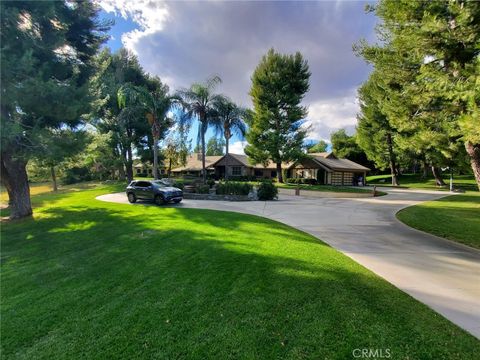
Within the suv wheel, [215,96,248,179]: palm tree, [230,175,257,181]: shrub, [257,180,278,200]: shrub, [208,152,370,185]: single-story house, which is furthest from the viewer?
[230,175,257,181]: shrub

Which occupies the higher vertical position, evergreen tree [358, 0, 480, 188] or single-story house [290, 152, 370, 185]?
evergreen tree [358, 0, 480, 188]

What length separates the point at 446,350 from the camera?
110 inches

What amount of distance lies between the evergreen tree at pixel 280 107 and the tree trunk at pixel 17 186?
2275cm

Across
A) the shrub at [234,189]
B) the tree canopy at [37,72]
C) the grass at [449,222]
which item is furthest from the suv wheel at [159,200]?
the grass at [449,222]

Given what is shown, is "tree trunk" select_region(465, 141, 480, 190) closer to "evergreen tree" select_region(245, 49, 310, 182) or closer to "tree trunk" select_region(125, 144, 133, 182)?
"evergreen tree" select_region(245, 49, 310, 182)

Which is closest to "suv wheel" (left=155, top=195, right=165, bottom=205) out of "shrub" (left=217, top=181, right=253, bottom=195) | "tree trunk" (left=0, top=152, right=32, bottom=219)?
"shrub" (left=217, top=181, right=253, bottom=195)

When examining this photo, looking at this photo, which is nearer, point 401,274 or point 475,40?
point 401,274

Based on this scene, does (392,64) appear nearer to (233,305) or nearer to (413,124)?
(413,124)

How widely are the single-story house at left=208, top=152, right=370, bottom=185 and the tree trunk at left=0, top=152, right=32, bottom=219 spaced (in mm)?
19382

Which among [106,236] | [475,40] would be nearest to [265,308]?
[106,236]

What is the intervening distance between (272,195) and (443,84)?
11.9 metres

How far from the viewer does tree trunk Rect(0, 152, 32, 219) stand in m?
12.2

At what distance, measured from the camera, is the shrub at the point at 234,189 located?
1761 cm

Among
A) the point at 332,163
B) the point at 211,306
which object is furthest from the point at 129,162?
the point at 211,306
